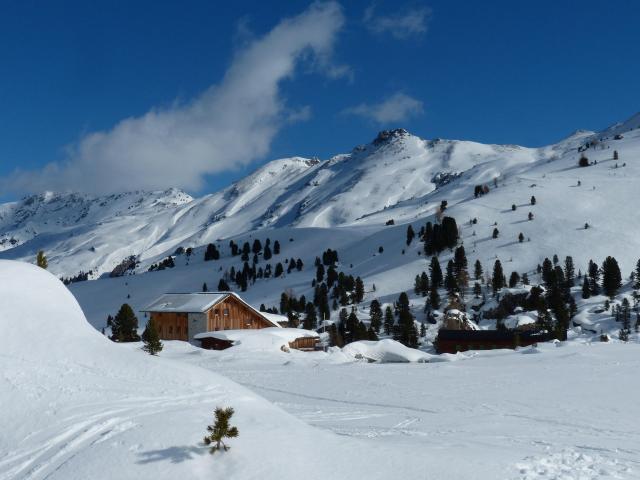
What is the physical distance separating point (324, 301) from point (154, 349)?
163 ft

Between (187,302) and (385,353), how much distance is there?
27.0 m

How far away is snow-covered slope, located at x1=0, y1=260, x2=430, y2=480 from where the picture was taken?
8.82 metres

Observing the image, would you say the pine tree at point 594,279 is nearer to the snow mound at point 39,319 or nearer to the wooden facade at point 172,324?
the wooden facade at point 172,324

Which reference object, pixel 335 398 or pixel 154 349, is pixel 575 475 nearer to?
pixel 335 398

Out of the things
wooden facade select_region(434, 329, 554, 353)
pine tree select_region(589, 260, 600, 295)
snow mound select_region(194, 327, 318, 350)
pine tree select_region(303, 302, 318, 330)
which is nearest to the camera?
snow mound select_region(194, 327, 318, 350)

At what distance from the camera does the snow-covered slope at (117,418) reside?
8820 millimetres

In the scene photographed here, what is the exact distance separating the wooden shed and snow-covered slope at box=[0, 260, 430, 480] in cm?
3912

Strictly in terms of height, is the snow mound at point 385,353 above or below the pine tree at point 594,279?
below

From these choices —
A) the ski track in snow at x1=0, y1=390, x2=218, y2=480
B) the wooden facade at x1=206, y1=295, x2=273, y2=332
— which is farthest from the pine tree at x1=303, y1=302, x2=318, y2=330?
the ski track in snow at x1=0, y1=390, x2=218, y2=480

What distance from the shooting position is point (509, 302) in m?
68.8

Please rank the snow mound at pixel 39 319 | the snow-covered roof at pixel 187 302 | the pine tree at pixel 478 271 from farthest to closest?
1. the pine tree at pixel 478 271
2. the snow-covered roof at pixel 187 302
3. the snow mound at pixel 39 319

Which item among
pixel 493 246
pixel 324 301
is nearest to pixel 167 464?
pixel 324 301

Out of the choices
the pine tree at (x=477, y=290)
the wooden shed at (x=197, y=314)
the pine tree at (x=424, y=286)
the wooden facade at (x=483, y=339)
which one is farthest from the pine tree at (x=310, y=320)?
the pine tree at (x=477, y=290)

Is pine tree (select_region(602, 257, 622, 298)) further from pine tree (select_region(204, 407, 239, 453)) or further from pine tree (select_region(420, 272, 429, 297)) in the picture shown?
pine tree (select_region(204, 407, 239, 453))
